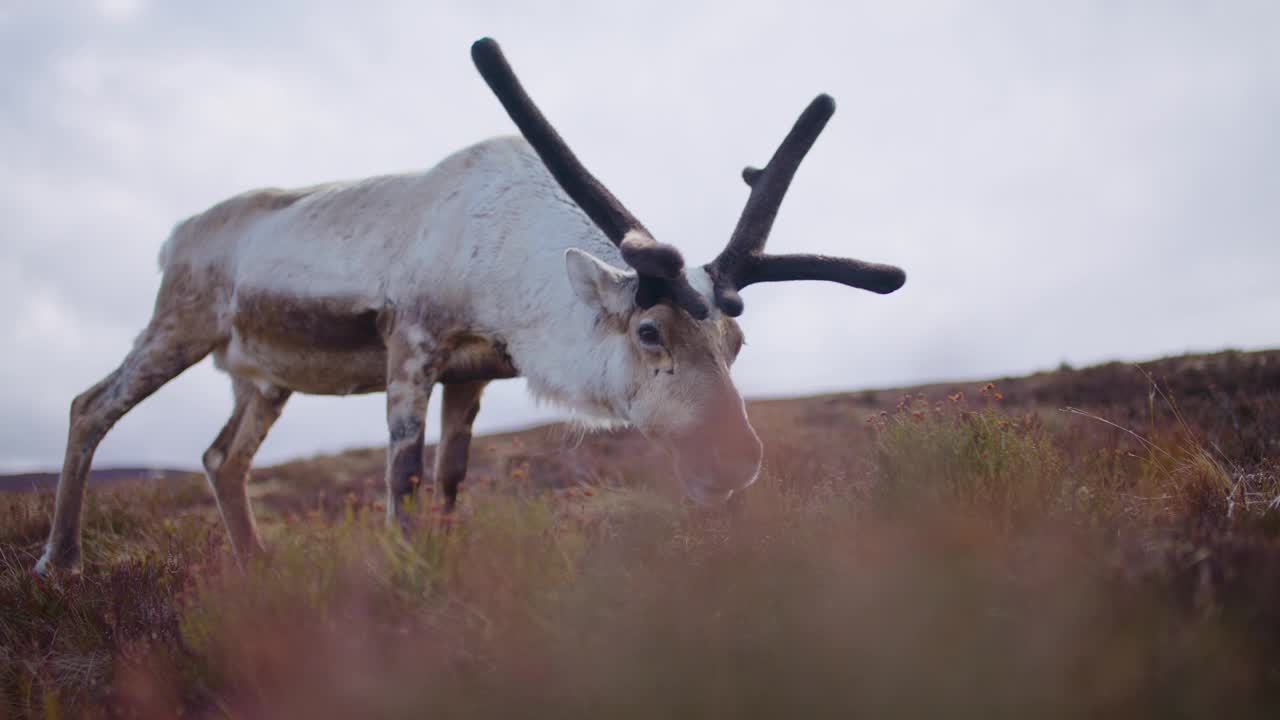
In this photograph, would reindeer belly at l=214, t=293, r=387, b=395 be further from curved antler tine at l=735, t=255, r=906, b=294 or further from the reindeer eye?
curved antler tine at l=735, t=255, r=906, b=294

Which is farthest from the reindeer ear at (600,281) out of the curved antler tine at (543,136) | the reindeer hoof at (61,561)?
the reindeer hoof at (61,561)

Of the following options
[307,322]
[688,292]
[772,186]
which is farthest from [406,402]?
[772,186]

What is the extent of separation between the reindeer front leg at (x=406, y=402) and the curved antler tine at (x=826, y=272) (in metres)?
1.95

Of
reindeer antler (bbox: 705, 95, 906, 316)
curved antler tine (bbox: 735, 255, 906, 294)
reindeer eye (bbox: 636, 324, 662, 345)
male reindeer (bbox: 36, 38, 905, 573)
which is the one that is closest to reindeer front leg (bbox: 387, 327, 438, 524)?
male reindeer (bbox: 36, 38, 905, 573)

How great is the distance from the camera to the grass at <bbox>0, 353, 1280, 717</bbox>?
1862mm

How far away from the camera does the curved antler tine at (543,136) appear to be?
443cm

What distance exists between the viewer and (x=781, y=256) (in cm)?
439

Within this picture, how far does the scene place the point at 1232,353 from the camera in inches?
478

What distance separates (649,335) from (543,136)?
1465 mm

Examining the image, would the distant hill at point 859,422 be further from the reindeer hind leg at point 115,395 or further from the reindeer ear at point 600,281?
the reindeer hind leg at point 115,395

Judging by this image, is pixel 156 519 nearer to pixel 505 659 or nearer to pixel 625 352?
pixel 625 352

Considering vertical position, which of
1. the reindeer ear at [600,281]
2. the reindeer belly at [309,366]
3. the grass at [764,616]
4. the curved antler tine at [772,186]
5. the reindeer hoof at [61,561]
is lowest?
the reindeer hoof at [61,561]

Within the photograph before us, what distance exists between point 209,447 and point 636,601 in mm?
5430

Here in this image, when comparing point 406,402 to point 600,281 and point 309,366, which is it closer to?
point 309,366
